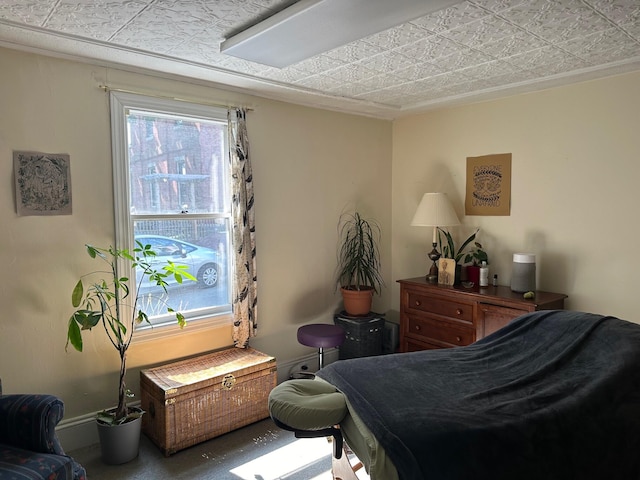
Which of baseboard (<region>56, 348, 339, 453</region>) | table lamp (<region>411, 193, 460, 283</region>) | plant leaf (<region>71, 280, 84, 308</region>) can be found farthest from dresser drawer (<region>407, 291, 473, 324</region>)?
plant leaf (<region>71, 280, 84, 308</region>)

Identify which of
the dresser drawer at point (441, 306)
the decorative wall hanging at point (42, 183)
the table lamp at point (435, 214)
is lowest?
the dresser drawer at point (441, 306)

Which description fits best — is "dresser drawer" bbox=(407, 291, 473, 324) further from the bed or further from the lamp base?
the bed

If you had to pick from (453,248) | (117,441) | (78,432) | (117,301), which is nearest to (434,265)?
(453,248)

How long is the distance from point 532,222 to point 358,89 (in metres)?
1.70

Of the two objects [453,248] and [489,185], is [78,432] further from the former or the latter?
[489,185]

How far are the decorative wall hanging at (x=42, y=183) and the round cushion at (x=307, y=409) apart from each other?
1.75 meters

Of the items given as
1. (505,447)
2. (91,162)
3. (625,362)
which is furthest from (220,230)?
(625,362)

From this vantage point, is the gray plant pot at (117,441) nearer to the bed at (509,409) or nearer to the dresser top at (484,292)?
the bed at (509,409)

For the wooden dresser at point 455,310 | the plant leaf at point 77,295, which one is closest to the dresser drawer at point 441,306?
the wooden dresser at point 455,310

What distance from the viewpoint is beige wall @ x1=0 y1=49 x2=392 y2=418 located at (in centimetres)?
254

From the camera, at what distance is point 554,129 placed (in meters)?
3.34

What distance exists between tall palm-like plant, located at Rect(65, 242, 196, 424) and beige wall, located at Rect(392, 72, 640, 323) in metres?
2.52

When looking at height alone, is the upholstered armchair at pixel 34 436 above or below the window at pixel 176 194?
below

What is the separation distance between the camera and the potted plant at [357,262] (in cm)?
398
